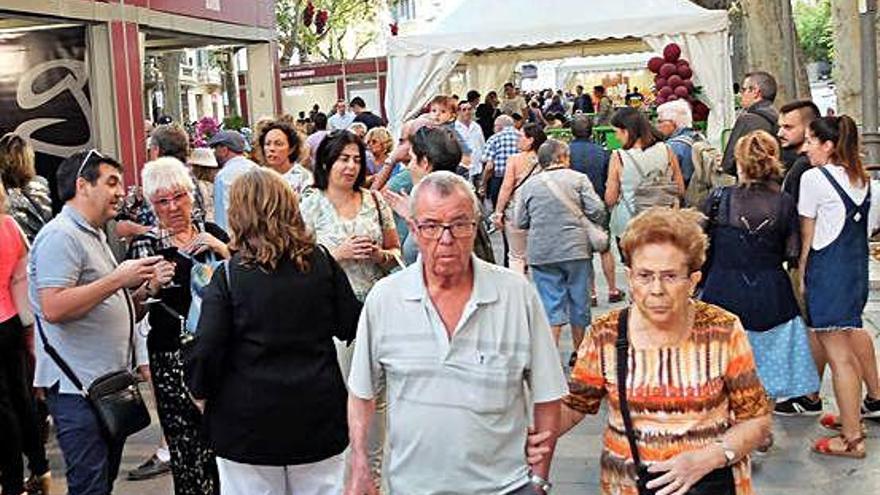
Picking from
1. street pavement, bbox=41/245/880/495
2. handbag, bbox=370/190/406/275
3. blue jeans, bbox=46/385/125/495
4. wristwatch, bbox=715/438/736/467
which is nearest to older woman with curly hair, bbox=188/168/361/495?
blue jeans, bbox=46/385/125/495

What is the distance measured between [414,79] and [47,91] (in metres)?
6.64

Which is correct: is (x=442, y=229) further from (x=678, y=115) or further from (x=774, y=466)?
(x=678, y=115)

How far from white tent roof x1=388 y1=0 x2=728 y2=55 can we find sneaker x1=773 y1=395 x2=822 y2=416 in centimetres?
870

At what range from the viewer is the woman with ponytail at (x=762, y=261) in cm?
598

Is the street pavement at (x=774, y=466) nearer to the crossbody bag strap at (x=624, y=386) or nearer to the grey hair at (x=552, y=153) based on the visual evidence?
the grey hair at (x=552, y=153)

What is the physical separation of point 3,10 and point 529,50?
1175cm

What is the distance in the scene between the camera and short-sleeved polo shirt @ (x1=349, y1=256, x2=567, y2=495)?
3.14 meters

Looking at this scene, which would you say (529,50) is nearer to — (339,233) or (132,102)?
(132,102)

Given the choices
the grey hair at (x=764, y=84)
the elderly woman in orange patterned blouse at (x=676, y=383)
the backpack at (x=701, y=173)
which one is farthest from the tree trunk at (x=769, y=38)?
the elderly woman in orange patterned blouse at (x=676, y=383)

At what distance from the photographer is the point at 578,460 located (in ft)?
20.9

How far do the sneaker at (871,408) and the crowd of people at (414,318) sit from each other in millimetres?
21

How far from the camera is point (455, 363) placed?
3.14m

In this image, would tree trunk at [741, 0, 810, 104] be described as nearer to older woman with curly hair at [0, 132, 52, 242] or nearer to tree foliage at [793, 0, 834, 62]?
older woman with curly hair at [0, 132, 52, 242]

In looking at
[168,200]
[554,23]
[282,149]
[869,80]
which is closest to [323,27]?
[554,23]
